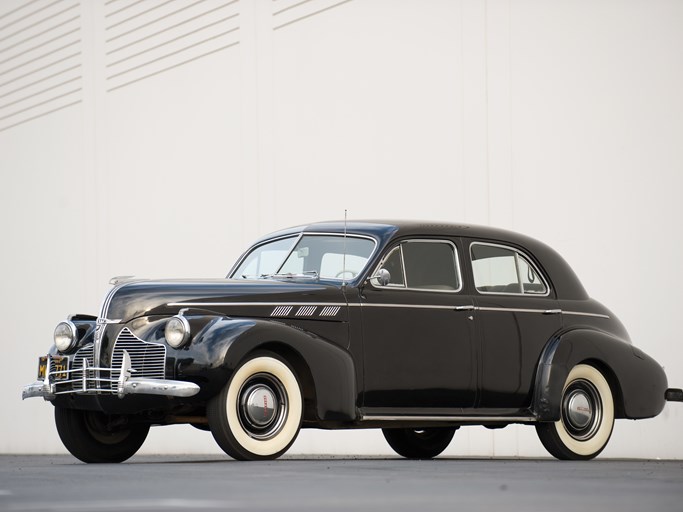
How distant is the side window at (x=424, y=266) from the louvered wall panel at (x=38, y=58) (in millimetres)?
11322

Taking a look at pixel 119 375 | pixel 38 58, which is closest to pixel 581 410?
pixel 119 375

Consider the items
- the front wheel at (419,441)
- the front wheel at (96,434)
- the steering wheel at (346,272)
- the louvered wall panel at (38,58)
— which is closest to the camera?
the front wheel at (96,434)

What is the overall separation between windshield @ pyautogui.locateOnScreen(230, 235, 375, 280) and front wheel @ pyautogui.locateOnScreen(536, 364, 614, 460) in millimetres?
2009

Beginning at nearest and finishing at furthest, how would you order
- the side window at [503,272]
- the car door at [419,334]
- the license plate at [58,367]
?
the license plate at [58,367]
the car door at [419,334]
the side window at [503,272]

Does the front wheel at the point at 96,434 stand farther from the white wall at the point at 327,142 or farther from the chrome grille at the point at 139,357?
the white wall at the point at 327,142

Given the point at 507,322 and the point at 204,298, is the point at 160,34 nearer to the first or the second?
the point at 507,322

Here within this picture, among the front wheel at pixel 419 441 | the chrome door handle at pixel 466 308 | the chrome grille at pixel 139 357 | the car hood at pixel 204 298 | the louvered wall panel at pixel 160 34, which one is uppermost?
the louvered wall panel at pixel 160 34

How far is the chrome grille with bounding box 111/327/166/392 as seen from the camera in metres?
Result: 8.57

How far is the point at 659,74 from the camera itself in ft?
42.8

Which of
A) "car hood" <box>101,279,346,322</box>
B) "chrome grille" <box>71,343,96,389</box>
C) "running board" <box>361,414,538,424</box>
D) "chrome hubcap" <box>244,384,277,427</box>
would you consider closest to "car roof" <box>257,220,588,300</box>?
"car hood" <box>101,279,346,322</box>

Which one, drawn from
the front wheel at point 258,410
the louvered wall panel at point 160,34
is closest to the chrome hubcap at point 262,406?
the front wheel at point 258,410

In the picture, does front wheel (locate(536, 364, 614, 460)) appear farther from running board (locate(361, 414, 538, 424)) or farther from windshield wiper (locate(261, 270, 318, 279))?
windshield wiper (locate(261, 270, 318, 279))

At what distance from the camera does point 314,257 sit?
10.0 m

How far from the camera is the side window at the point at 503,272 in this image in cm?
1028
